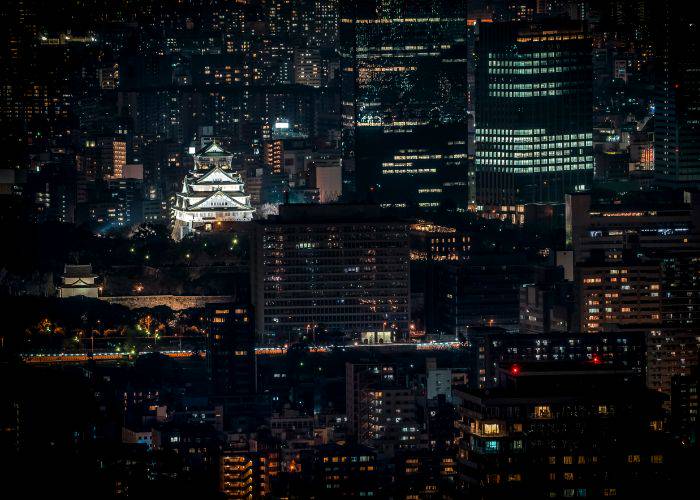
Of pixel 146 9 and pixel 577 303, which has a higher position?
pixel 146 9

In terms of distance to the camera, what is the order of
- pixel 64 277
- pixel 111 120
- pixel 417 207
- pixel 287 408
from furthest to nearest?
1. pixel 111 120
2. pixel 417 207
3. pixel 64 277
4. pixel 287 408

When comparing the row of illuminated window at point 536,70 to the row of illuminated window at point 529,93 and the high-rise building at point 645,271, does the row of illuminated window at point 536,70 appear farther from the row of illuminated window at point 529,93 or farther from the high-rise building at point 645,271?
the high-rise building at point 645,271

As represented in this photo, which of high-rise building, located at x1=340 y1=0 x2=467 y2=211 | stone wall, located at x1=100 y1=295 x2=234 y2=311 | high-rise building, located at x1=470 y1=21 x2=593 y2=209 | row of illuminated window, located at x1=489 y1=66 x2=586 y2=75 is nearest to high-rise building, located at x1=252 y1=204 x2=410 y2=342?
stone wall, located at x1=100 y1=295 x2=234 y2=311

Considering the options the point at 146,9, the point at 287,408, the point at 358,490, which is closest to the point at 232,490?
the point at 358,490

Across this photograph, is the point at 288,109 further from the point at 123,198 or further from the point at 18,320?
the point at 18,320

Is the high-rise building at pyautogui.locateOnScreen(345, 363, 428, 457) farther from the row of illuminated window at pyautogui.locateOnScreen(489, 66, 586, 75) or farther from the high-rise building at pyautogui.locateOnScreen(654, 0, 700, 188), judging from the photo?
the row of illuminated window at pyautogui.locateOnScreen(489, 66, 586, 75)

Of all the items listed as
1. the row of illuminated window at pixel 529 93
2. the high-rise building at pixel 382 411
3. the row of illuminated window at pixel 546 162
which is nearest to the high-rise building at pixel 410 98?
the row of illuminated window at pixel 546 162

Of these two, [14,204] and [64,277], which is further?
[14,204]
